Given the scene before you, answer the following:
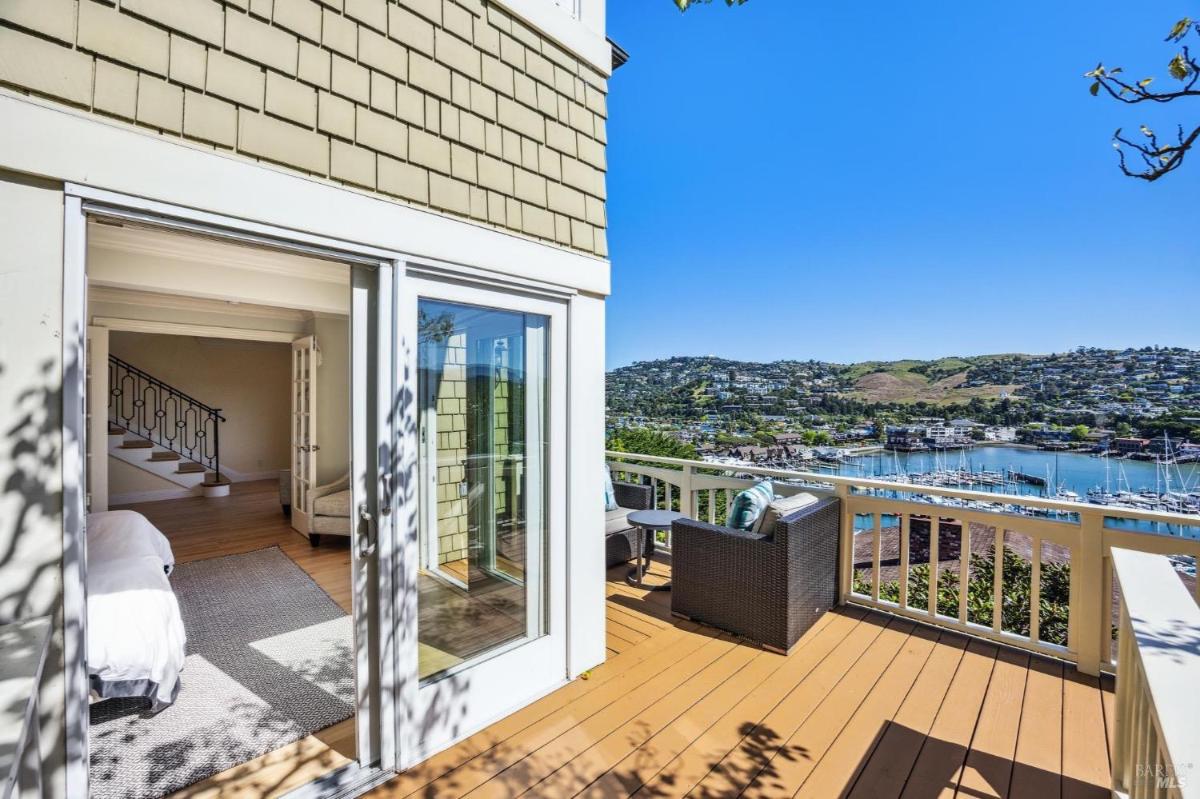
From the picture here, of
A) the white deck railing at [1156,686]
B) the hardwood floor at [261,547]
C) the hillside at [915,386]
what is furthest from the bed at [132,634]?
the hillside at [915,386]

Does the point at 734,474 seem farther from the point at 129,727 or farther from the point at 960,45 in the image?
the point at 960,45

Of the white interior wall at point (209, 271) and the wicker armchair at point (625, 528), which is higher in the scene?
the white interior wall at point (209, 271)

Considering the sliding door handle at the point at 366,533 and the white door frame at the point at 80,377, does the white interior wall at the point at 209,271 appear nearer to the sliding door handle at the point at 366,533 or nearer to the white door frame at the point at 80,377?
the white door frame at the point at 80,377

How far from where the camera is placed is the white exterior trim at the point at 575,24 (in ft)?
9.18

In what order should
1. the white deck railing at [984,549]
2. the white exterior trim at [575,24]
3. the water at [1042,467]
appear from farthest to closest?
1. the water at [1042,467]
2. the white deck railing at [984,549]
3. the white exterior trim at [575,24]

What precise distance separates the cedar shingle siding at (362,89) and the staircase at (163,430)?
9.31 m

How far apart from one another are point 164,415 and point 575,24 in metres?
10.8

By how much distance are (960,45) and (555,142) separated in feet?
24.2

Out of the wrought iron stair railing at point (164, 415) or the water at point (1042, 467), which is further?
the wrought iron stair railing at point (164, 415)

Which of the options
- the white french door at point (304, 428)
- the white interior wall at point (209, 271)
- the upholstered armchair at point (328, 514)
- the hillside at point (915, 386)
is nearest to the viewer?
the white interior wall at point (209, 271)

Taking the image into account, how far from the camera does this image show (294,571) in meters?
5.14

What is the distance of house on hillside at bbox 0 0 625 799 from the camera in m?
1.51

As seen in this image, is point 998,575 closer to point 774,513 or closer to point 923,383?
point 774,513

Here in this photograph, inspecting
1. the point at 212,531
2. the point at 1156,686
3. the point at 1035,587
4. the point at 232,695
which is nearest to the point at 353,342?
the point at 232,695
